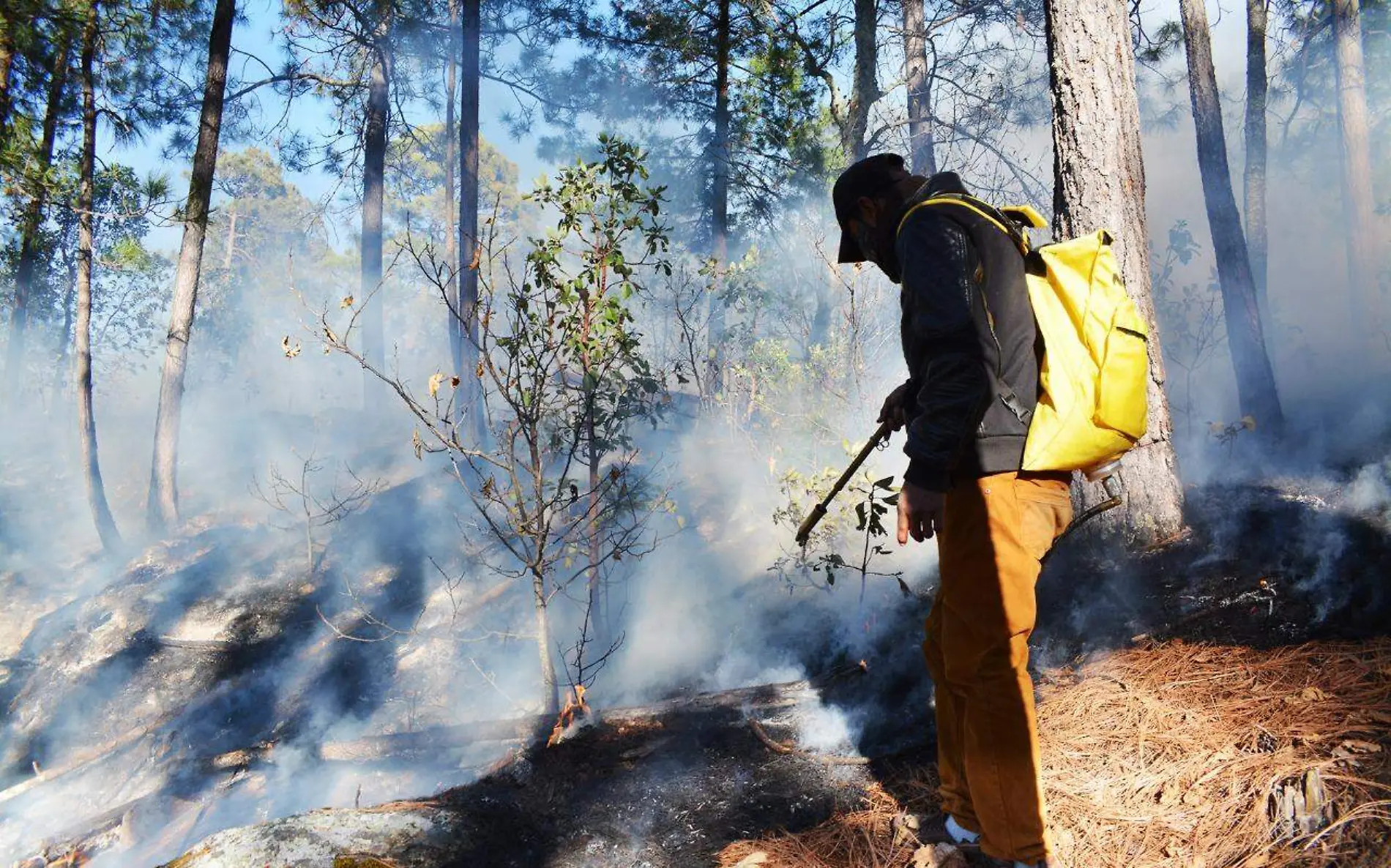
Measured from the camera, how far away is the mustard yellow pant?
6.51 feet

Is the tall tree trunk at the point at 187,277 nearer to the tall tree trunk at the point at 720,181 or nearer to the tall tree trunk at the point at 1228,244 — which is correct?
the tall tree trunk at the point at 720,181

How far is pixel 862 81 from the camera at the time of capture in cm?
1107

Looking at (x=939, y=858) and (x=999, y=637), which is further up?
(x=999, y=637)

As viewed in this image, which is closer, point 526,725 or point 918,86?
point 526,725

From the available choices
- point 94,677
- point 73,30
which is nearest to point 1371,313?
point 73,30

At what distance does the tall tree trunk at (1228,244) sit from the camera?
27.6 feet

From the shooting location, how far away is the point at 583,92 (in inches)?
547

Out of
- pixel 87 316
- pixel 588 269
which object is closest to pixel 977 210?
pixel 588 269

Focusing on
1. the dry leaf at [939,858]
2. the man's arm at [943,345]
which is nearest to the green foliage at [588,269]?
the man's arm at [943,345]

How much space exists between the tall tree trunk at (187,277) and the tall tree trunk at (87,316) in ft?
2.56

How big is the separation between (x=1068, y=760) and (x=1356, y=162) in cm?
1281

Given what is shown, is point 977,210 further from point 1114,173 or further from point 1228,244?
point 1228,244

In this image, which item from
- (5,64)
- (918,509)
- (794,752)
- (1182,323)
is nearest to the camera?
(918,509)

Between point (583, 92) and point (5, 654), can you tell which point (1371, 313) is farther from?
point (5, 654)
